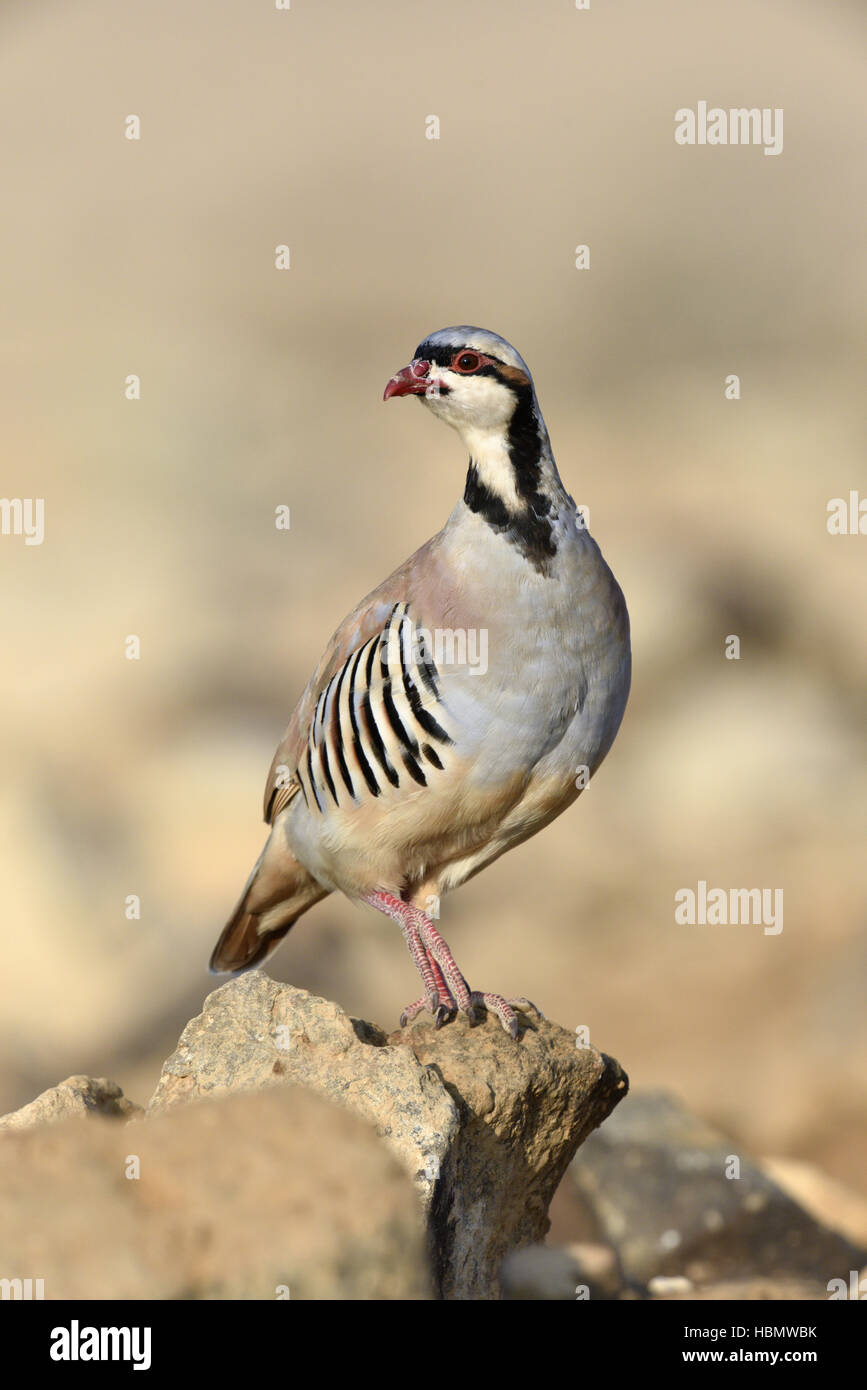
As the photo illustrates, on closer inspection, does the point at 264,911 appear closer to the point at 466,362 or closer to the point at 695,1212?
the point at 466,362

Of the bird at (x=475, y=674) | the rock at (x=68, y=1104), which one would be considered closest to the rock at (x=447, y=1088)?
the bird at (x=475, y=674)

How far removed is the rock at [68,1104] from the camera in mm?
3969

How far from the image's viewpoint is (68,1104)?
4004 millimetres

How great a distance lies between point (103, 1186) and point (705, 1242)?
451cm

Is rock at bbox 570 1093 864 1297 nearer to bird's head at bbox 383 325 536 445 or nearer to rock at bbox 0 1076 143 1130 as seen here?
rock at bbox 0 1076 143 1130

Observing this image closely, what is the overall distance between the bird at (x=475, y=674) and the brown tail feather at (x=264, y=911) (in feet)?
1.87

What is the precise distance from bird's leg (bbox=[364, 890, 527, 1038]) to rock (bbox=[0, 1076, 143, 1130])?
0.95 m

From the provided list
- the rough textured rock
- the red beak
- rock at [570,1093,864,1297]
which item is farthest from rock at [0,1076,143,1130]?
rock at [570,1093,864,1297]

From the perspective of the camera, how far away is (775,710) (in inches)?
408

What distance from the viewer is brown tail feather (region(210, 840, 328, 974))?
5246 mm

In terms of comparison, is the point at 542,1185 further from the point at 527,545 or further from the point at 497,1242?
the point at 527,545

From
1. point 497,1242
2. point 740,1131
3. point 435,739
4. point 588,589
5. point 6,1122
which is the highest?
point 588,589

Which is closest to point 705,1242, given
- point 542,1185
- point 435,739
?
point 542,1185

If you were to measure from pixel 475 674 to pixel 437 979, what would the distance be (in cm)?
102
